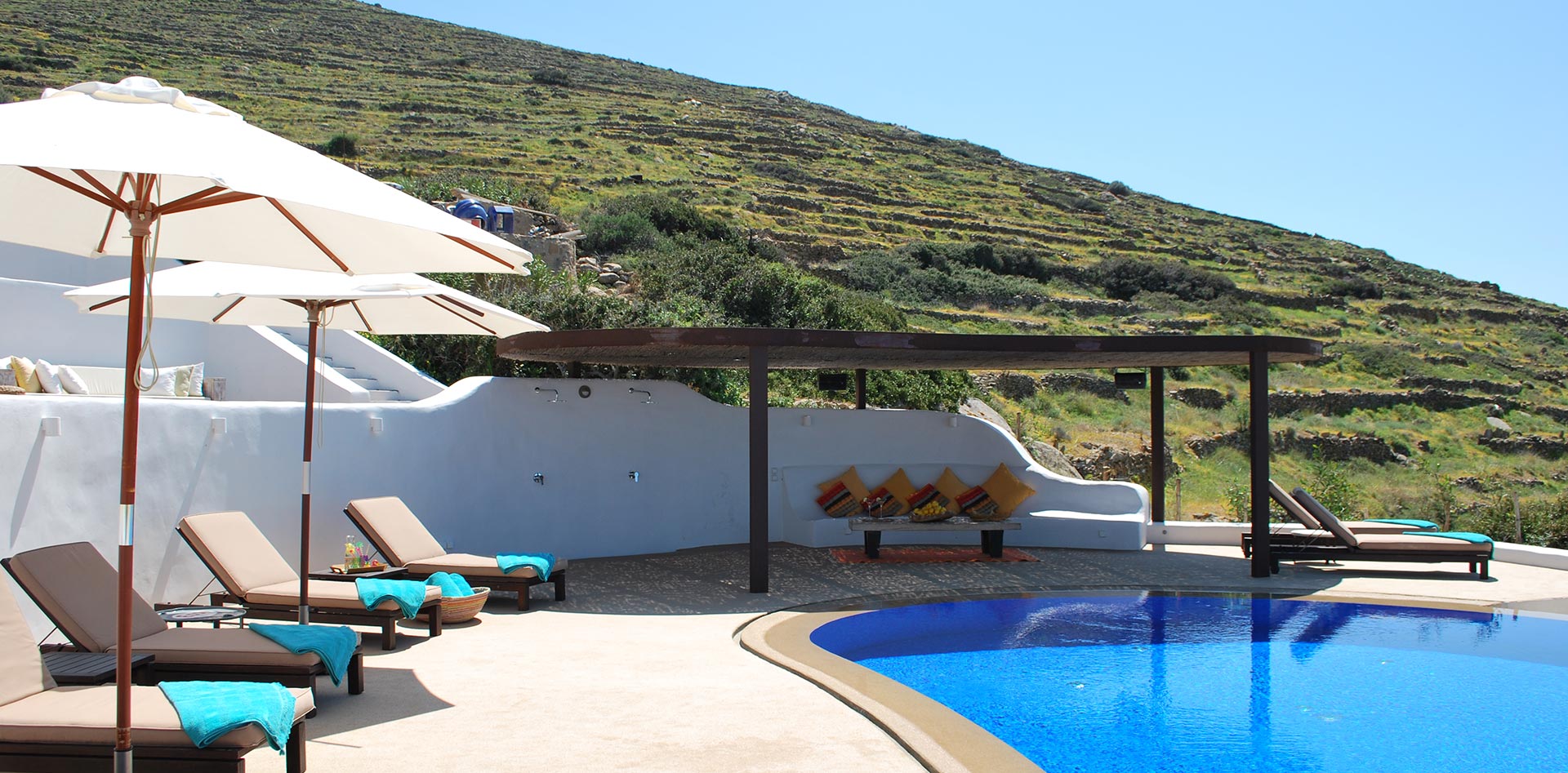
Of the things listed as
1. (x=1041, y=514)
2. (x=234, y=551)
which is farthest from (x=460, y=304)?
(x=1041, y=514)

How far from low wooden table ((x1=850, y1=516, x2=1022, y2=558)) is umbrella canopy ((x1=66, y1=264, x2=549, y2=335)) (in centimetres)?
495

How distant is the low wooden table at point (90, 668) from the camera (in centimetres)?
462

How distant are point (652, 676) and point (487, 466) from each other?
205 inches

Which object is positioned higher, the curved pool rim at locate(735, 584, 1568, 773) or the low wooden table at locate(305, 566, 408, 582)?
the low wooden table at locate(305, 566, 408, 582)

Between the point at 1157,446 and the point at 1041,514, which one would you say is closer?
the point at 1041,514

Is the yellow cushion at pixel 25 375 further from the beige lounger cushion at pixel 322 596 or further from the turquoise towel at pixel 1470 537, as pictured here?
the turquoise towel at pixel 1470 537

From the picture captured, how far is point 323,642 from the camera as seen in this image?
5.28 metres

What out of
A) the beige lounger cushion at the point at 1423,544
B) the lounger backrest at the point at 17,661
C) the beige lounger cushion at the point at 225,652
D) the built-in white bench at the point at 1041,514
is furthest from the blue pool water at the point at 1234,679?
the lounger backrest at the point at 17,661

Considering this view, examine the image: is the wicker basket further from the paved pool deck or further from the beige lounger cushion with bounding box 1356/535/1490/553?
the beige lounger cushion with bounding box 1356/535/1490/553

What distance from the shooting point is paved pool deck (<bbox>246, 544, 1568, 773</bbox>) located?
4.72 metres

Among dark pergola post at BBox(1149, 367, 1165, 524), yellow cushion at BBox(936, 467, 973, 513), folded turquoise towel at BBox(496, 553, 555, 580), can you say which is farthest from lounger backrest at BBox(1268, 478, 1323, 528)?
folded turquoise towel at BBox(496, 553, 555, 580)

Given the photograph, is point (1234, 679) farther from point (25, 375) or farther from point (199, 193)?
point (25, 375)

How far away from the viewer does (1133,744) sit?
19.3ft

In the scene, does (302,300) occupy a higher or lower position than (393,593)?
higher
